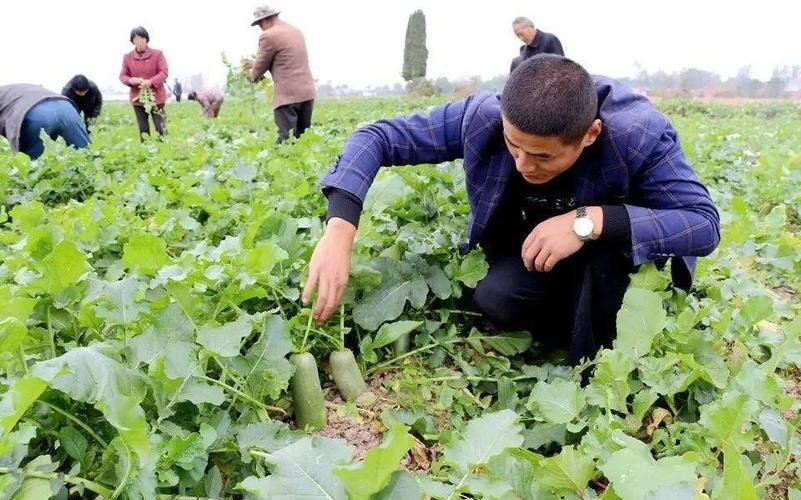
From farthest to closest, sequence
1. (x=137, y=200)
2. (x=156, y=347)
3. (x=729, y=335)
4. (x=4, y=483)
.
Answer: (x=137, y=200), (x=729, y=335), (x=156, y=347), (x=4, y=483)

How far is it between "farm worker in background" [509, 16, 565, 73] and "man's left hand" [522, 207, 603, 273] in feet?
21.8

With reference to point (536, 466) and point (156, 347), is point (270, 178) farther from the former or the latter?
point (536, 466)

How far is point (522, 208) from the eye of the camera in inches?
91.3

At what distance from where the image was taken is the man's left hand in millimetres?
2014

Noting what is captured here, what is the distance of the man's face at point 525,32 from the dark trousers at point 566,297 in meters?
6.51

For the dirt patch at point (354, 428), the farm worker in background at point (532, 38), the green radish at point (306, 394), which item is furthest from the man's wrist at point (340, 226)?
the farm worker in background at point (532, 38)

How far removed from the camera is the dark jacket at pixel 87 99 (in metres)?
7.90

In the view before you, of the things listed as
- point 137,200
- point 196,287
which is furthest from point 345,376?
point 137,200

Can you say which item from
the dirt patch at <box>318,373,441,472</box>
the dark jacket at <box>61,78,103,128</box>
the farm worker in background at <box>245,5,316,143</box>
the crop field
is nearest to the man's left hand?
the crop field

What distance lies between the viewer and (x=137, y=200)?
3.32 metres

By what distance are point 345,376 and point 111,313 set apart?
694 millimetres

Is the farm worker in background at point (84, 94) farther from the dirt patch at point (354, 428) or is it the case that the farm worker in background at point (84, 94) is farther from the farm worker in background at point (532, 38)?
the dirt patch at point (354, 428)

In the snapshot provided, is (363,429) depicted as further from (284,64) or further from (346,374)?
(284,64)

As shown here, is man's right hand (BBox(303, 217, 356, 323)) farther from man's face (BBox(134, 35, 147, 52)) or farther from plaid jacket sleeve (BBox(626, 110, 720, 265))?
man's face (BBox(134, 35, 147, 52))
